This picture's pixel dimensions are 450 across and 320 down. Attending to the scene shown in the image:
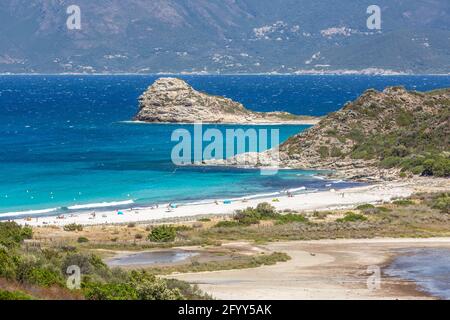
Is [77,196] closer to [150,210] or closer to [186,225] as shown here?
[150,210]

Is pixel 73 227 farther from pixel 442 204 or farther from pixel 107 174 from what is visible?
pixel 107 174

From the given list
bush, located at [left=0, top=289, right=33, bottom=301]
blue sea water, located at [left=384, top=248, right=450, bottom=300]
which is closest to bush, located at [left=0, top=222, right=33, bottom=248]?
blue sea water, located at [left=384, top=248, right=450, bottom=300]

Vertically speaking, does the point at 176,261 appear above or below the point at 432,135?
below

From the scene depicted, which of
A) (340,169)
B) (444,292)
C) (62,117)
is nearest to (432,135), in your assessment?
(340,169)

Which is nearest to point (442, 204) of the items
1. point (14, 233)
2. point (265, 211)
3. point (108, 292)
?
point (265, 211)

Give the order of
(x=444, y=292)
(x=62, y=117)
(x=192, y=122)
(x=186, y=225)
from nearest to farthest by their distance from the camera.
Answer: (x=444, y=292) < (x=186, y=225) < (x=192, y=122) < (x=62, y=117)

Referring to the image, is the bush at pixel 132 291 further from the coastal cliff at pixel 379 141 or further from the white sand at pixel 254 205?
the coastal cliff at pixel 379 141

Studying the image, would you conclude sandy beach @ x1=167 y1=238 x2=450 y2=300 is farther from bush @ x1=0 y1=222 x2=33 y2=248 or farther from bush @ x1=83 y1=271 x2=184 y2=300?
bush @ x1=0 y1=222 x2=33 y2=248
